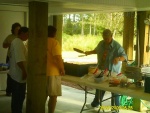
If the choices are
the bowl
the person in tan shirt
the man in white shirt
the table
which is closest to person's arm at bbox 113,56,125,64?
the table

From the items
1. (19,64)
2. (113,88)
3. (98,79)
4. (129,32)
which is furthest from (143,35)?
(19,64)

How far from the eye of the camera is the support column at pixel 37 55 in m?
2.88

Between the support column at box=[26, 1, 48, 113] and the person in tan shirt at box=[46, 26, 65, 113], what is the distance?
0.63m

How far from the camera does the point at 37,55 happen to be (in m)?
2.95

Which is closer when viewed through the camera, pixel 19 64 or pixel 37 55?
pixel 37 55

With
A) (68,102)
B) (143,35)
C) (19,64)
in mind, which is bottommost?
(68,102)

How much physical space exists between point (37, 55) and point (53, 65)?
2.54ft

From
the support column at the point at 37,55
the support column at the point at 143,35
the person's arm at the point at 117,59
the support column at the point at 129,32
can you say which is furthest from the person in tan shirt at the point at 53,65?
the support column at the point at 129,32

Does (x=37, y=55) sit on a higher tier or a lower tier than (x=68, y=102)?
higher

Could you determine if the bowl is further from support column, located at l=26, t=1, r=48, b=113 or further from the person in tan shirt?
support column, located at l=26, t=1, r=48, b=113

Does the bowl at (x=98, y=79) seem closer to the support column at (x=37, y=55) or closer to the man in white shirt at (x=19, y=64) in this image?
the support column at (x=37, y=55)

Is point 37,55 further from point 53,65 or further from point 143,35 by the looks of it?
point 143,35

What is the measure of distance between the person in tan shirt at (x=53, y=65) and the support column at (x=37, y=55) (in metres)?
0.63

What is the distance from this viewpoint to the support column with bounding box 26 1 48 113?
113 inches
